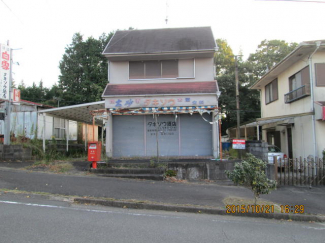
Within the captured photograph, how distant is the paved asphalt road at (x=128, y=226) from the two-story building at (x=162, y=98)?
6394 millimetres

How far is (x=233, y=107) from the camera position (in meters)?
27.8

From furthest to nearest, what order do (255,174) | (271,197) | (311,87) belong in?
(311,87) → (271,197) → (255,174)

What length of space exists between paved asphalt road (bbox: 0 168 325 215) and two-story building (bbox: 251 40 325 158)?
13.1 feet

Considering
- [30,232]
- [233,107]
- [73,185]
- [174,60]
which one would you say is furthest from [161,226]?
[233,107]

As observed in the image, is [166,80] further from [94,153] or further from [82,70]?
[82,70]

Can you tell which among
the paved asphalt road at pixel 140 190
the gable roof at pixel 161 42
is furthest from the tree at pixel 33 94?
the paved asphalt road at pixel 140 190

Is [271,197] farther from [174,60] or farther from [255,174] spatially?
[174,60]

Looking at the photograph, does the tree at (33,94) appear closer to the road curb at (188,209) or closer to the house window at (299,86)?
the house window at (299,86)

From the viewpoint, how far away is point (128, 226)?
16.6 feet

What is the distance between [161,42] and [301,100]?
8.41 m

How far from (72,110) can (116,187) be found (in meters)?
6.70

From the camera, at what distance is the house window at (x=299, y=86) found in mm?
13183

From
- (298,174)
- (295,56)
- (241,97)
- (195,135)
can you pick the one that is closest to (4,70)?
(195,135)

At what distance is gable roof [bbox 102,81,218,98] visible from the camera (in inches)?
491
